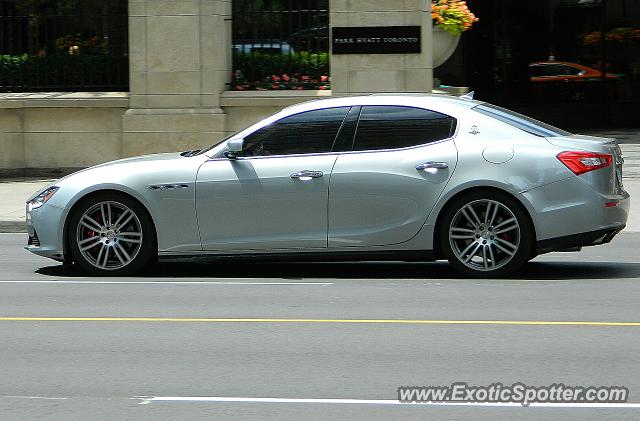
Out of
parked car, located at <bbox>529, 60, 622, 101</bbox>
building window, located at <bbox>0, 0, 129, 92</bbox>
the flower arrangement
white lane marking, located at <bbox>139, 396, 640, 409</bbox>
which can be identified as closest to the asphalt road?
white lane marking, located at <bbox>139, 396, 640, 409</bbox>

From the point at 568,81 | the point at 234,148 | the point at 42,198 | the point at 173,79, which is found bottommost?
the point at 42,198

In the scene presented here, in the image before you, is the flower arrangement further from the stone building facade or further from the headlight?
the headlight

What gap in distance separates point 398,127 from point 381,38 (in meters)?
8.70

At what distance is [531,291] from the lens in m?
9.66

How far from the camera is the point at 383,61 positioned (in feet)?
62.0

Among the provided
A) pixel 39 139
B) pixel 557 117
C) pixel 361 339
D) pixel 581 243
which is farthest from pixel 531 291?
pixel 557 117

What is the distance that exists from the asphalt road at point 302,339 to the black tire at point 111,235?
15 cm

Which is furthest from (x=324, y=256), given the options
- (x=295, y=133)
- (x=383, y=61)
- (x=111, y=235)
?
(x=383, y=61)

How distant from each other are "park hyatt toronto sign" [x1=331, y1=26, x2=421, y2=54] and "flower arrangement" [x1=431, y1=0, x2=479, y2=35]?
4.55 feet

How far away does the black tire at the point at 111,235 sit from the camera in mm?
10461

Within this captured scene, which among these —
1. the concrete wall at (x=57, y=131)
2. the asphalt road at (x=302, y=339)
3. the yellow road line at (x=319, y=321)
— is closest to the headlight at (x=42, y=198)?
the asphalt road at (x=302, y=339)

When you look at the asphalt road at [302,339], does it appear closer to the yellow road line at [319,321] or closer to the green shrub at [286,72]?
the yellow road line at [319,321]

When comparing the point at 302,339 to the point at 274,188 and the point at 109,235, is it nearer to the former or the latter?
the point at 274,188

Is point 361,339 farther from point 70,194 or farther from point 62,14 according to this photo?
point 62,14
